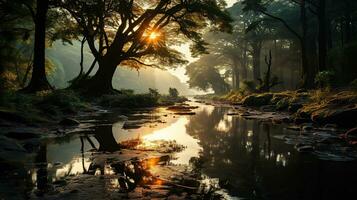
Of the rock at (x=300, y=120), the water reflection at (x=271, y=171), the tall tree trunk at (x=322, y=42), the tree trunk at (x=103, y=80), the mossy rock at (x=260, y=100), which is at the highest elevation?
the tall tree trunk at (x=322, y=42)

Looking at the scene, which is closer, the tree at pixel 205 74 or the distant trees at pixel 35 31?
the distant trees at pixel 35 31

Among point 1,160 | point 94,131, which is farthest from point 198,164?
point 94,131

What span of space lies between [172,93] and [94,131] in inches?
1414

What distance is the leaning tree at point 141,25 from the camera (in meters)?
21.7

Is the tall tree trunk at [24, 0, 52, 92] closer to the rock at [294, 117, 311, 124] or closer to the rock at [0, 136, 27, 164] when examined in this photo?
the rock at [0, 136, 27, 164]

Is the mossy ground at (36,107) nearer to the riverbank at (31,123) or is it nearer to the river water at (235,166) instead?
the riverbank at (31,123)

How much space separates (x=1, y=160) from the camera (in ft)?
16.2

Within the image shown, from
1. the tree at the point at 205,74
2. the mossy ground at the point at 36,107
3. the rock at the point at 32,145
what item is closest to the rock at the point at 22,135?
the rock at the point at 32,145

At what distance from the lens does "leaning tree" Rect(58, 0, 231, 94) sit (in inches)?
853

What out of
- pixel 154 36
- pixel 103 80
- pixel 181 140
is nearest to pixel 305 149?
pixel 181 140

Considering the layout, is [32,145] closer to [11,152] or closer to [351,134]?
[11,152]

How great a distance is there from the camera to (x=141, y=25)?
80.4 ft

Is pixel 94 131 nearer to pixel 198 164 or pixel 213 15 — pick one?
pixel 198 164

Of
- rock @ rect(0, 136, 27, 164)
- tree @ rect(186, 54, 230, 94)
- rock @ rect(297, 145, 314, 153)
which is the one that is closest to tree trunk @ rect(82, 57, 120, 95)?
rock @ rect(0, 136, 27, 164)
